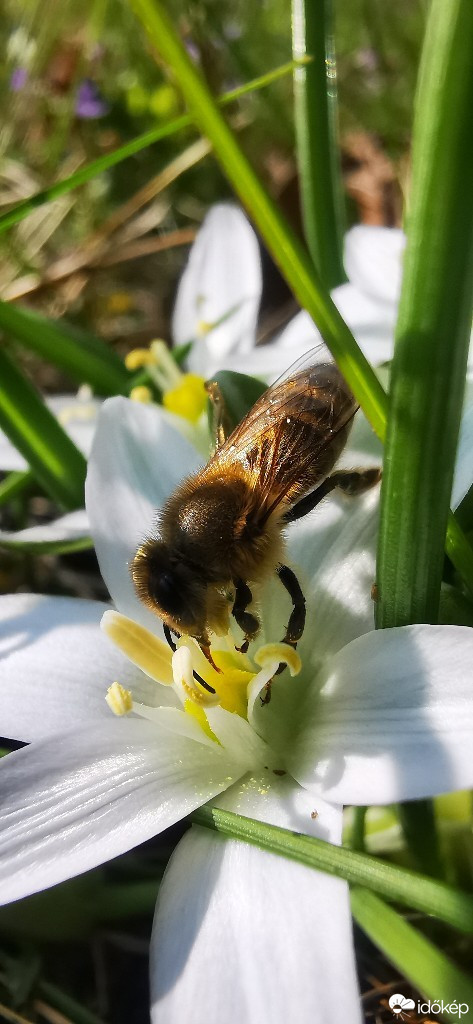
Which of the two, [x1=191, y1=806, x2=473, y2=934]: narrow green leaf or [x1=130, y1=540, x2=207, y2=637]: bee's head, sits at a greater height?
[x1=130, y1=540, x2=207, y2=637]: bee's head

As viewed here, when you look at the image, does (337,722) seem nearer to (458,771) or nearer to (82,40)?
(458,771)

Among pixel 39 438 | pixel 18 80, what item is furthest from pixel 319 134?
pixel 18 80

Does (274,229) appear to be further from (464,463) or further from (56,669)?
(56,669)

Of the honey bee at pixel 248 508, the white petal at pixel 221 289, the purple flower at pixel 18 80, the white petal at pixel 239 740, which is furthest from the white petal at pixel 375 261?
the purple flower at pixel 18 80

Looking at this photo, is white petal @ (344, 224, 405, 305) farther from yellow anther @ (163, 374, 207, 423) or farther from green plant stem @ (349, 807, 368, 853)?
green plant stem @ (349, 807, 368, 853)

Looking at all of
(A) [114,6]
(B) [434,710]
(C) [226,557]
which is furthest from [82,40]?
(B) [434,710]

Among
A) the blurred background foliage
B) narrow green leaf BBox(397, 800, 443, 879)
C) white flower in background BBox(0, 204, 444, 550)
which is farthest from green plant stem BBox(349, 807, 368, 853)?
the blurred background foliage
